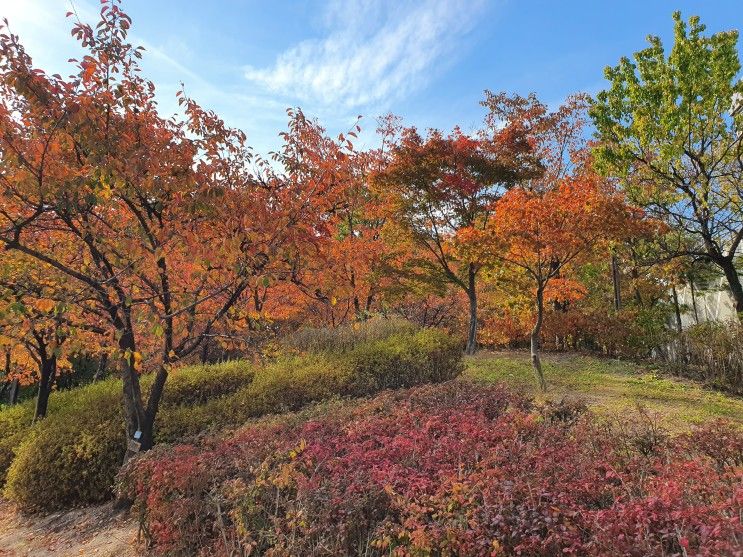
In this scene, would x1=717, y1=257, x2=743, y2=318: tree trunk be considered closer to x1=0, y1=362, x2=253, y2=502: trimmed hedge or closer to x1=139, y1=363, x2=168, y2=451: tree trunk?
x1=139, y1=363, x2=168, y2=451: tree trunk

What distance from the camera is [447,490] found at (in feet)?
9.81

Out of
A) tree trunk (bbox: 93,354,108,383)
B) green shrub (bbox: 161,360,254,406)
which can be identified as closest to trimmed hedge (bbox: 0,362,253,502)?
green shrub (bbox: 161,360,254,406)

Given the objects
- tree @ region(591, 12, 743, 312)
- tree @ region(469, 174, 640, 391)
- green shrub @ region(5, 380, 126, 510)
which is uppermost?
tree @ region(591, 12, 743, 312)

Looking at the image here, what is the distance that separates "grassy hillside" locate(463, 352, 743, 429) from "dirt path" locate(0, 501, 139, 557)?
17.9ft

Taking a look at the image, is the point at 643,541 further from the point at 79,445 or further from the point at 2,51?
the point at 79,445

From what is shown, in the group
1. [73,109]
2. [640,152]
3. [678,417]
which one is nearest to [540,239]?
[678,417]

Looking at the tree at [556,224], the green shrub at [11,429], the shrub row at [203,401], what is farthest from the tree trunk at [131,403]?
the tree at [556,224]

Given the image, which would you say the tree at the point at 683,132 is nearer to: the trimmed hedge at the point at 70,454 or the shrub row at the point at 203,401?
the shrub row at the point at 203,401

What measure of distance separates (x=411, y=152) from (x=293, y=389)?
7791 millimetres

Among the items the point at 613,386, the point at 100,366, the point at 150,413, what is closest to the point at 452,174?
the point at 613,386

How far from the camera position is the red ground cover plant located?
7.89 feet

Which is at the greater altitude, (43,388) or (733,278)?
(733,278)

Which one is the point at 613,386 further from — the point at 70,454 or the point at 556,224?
the point at 70,454

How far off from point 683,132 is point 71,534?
13.6m
